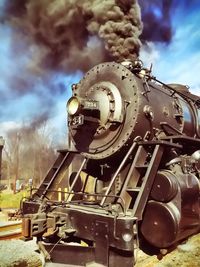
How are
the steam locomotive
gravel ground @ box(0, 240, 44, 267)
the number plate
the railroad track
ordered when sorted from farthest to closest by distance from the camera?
1. the railroad track
2. gravel ground @ box(0, 240, 44, 267)
3. the number plate
4. the steam locomotive

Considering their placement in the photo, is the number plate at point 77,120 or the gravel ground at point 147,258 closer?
the number plate at point 77,120

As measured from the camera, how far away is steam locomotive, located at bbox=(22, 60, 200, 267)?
12.0 ft

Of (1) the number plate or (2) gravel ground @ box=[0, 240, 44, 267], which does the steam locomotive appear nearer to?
(1) the number plate

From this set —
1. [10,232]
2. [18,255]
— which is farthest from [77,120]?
[10,232]

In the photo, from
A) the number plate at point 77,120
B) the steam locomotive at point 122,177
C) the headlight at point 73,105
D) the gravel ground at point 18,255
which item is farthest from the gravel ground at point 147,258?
the headlight at point 73,105

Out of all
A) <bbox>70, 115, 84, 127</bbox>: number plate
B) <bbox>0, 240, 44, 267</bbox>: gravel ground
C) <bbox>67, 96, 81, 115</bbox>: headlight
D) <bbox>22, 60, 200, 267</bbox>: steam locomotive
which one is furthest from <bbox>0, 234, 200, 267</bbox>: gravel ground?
<bbox>67, 96, 81, 115</bbox>: headlight

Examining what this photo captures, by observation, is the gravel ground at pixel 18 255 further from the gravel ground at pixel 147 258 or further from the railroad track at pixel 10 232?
the railroad track at pixel 10 232

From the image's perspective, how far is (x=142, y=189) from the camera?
3.77 meters

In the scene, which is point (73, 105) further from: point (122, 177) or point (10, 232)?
point (10, 232)

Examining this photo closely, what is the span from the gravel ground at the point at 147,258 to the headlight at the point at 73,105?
2.67 m

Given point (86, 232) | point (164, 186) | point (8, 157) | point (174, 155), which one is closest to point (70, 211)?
point (86, 232)

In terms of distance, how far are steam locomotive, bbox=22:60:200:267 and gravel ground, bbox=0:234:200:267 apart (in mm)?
1269

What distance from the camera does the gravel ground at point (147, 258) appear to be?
5.43 meters

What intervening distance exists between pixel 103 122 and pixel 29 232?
6.56ft
